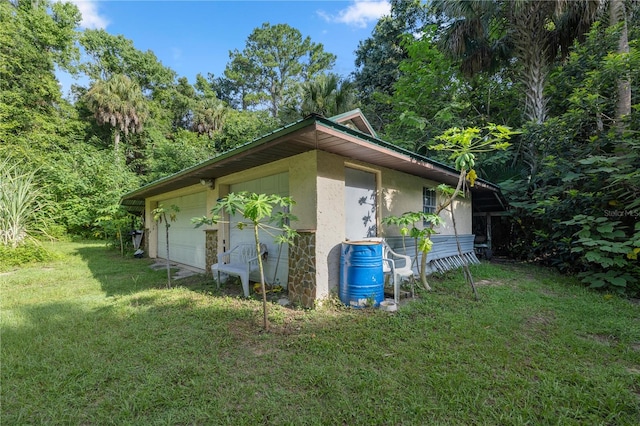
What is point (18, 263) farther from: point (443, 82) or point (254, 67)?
point (254, 67)

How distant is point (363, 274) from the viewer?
397cm

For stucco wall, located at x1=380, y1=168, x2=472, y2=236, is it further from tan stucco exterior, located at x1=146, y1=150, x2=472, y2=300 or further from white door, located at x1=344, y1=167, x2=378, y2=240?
white door, located at x1=344, y1=167, x2=378, y2=240

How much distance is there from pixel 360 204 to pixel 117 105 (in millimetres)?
20813

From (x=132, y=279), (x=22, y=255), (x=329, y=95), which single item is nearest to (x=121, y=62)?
(x=329, y=95)

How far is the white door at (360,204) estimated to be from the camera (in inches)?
190

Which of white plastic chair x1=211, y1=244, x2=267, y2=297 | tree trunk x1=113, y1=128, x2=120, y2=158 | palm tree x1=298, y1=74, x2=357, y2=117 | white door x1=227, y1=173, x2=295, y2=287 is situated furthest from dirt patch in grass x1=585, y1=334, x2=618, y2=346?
tree trunk x1=113, y1=128, x2=120, y2=158

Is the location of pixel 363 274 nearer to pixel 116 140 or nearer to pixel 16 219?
pixel 16 219

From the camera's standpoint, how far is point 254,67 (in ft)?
81.7

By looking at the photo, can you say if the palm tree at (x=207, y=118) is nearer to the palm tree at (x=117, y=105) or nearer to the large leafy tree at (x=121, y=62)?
the palm tree at (x=117, y=105)

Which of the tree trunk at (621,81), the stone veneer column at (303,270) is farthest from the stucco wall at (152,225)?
the tree trunk at (621,81)

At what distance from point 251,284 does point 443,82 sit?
13144 mm

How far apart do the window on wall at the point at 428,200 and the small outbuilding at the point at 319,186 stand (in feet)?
0.09

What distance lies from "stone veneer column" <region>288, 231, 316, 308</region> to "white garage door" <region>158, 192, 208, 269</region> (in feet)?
13.1

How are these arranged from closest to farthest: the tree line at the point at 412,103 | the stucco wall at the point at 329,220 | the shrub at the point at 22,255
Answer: the stucco wall at the point at 329,220, the tree line at the point at 412,103, the shrub at the point at 22,255
